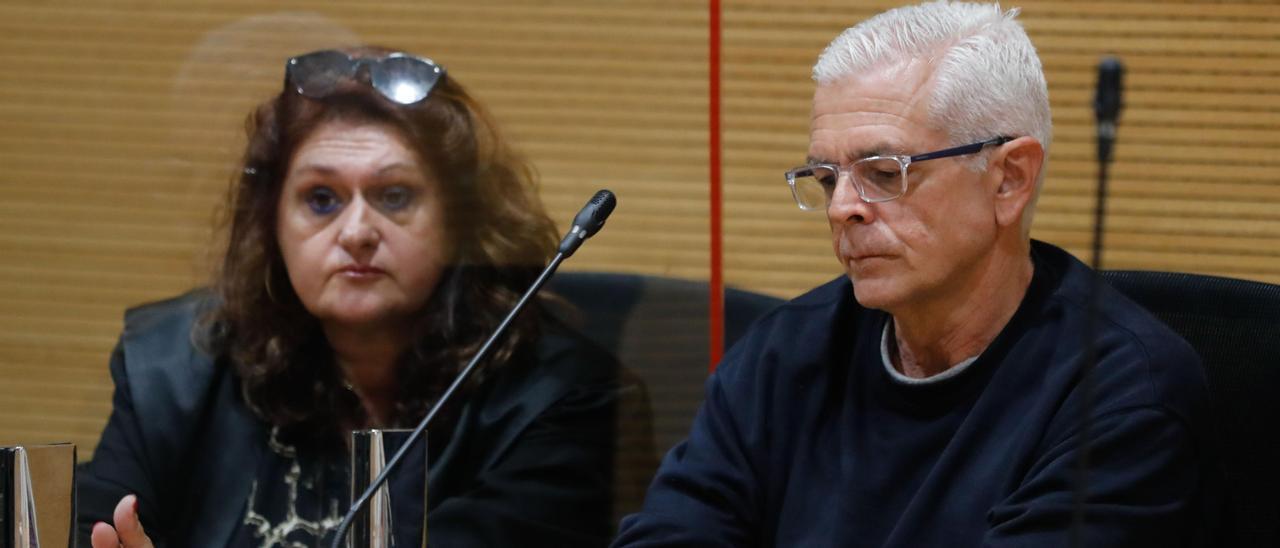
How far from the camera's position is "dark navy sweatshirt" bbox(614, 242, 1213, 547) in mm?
1416

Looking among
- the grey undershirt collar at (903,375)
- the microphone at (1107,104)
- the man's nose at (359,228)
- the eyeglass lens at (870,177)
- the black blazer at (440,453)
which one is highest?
the microphone at (1107,104)

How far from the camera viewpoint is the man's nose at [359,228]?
2.17 meters

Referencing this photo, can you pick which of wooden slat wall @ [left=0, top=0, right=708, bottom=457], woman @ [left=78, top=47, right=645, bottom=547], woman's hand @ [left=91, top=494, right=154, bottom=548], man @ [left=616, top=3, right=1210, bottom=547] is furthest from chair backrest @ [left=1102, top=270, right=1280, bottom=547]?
woman's hand @ [left=91, top=494, right=154, bottom=548]

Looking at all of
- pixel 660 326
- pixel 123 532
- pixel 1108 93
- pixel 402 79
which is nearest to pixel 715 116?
pixel 660 326

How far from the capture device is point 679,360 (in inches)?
98.7

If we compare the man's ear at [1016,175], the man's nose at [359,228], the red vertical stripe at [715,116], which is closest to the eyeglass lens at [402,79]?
the man's nose at [359,228]

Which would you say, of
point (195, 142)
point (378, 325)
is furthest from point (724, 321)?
point (195, 142)

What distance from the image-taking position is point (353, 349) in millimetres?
2238

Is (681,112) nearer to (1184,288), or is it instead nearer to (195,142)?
(195,142)

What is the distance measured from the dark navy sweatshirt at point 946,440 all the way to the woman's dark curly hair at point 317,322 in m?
0.55

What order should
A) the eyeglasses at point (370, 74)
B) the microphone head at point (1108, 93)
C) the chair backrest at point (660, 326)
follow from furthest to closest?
the chair backrest at point (660, 326)
the eyeglasses at point (370, 74)
the microphone head at point (1108, 93)

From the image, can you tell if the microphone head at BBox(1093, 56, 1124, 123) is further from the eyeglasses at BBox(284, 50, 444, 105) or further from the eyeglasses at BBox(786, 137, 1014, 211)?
the eyeglasses at BBox(284, 50, 444, 105)

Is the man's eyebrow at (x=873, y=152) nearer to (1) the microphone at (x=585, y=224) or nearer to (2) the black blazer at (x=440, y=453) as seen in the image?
(1) the microphone at (x=585, y=224)

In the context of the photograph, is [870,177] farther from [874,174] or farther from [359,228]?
[359,228]
